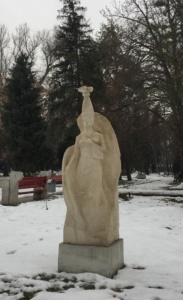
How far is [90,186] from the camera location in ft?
16.6

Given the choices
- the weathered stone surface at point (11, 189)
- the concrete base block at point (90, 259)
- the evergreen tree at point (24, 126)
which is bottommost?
the concrete base block at point (90, 259)

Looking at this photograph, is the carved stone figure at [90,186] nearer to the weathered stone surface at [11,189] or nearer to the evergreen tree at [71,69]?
the weathered stone surface at [11,189]

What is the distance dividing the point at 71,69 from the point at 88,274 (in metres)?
20.7

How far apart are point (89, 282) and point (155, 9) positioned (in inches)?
736

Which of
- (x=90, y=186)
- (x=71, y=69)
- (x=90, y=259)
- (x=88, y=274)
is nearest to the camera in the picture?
(x=88, y=274)

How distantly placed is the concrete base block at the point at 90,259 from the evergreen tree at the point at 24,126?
69.8 ft

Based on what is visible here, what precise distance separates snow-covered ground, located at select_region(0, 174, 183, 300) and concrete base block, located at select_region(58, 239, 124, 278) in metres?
0.14

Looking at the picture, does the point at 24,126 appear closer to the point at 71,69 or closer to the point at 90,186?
the point at 71,69

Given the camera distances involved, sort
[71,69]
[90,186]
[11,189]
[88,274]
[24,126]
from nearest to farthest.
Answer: [88,274] → [90,186] → [11,189] → [71,69] → [24,126]

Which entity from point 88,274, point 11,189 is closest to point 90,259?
point 88,274

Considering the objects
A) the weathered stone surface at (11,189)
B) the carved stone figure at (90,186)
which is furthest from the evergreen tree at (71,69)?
the carved stone figure at (90,186)

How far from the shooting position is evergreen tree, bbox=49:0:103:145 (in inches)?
922

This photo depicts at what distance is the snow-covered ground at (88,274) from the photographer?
418cm

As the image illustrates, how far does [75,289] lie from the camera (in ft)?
14.1
